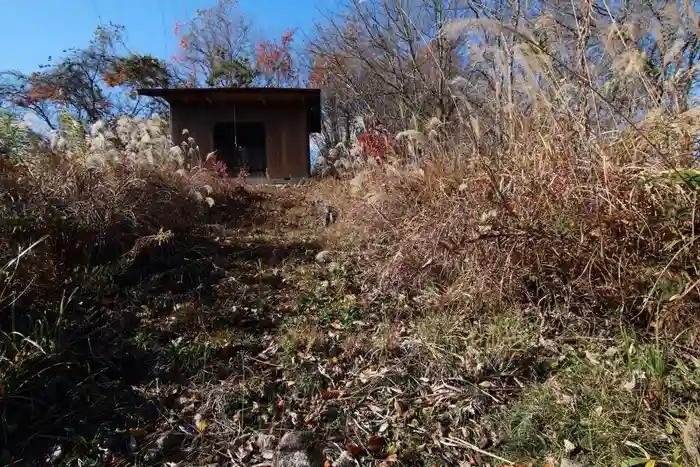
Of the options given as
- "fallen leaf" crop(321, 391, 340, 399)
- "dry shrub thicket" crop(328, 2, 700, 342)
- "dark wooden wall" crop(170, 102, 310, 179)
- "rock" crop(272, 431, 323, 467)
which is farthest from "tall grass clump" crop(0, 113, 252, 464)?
"dark wooden wall" crop(170, 102, 310, 179)

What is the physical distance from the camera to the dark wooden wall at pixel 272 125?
8.53 metres

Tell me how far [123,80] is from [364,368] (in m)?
17.8

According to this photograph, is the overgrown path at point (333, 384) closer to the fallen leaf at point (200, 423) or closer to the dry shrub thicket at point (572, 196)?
the fallen leaf at point (200, 423)

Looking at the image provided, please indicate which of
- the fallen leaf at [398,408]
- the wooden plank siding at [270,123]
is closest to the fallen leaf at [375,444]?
the fallen leaf at [398,408]

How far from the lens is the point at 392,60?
6391 millimetres

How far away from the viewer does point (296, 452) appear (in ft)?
5.71

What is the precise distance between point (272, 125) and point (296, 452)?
7.58m

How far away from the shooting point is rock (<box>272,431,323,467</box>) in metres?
1.70

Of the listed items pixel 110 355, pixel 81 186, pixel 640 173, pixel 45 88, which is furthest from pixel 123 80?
pixel 640 173

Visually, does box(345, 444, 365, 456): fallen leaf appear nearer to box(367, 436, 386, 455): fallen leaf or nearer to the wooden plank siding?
box(367, 436, 386, 455): fallen leaf

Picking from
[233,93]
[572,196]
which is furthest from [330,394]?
[233,93]

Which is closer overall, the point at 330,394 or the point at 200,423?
the point at 200,423

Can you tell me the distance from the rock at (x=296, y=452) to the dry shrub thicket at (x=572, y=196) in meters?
1.13

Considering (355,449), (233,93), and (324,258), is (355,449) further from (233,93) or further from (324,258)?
(233,93)
